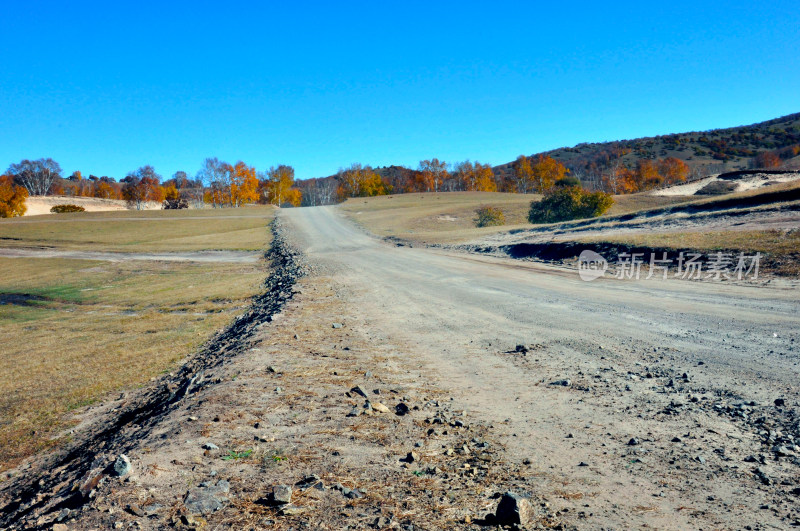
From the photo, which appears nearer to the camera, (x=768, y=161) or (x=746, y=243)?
(x=746, y=243)

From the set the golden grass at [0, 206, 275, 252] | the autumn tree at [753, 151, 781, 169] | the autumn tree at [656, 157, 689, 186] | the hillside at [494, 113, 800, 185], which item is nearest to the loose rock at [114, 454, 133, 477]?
the golden grass at [0, 206, 275, 252]

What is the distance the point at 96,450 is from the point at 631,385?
5969 millimetres

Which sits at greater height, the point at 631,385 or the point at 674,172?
the point at 674,172

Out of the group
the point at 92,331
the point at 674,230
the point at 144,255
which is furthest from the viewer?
the point at 144,255

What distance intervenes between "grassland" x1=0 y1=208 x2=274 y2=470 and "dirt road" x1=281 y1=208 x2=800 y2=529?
4.34 m

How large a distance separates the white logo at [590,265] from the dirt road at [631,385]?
2118mm

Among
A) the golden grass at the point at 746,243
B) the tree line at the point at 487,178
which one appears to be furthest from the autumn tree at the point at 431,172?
the golden grass at the point at 746,243

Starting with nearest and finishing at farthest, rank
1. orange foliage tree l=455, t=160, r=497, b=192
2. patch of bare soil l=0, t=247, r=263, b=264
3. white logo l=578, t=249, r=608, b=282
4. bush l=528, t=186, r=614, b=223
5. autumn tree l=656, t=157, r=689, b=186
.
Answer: white logo l=578, t=249, r=608, b=282, patch of bare soil l=0, t=247, r=263, b=264, bush l=528, t=186, r=614, b=223, autumn tree l=656, t=157, r=689, b=186, orange foliage tree l=455, t=160, r=497, b=192

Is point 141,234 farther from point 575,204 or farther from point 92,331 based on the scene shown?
point 575,204

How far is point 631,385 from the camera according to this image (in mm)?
5426

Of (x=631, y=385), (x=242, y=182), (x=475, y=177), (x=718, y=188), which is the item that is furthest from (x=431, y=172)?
(x=631, y=385)

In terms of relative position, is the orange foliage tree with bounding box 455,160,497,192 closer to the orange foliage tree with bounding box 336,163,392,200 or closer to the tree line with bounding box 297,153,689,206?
the tree line with bounding box 297,153,689,206

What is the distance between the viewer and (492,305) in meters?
10.7

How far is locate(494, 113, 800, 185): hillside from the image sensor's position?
335ft
